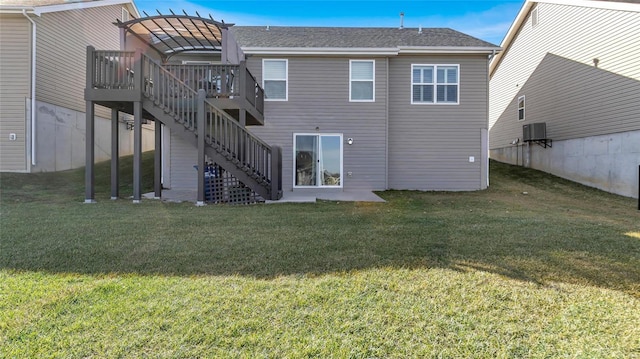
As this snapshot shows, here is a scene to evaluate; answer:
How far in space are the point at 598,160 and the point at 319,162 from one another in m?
9.24

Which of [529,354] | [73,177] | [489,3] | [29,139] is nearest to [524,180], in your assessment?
[489,3]

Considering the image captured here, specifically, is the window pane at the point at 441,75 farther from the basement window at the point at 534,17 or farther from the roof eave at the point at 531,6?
the basement window at the point at 534,17

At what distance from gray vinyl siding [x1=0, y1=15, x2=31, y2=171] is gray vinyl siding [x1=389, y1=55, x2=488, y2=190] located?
11755mm

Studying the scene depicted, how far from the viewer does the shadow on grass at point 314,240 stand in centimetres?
325

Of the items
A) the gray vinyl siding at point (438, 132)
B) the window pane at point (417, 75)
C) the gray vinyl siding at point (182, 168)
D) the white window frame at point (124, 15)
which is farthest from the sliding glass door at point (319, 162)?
the white window frame at point (124, 15)

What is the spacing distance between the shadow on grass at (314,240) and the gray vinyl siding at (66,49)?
6.33 meters

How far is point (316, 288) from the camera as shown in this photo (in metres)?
2.75

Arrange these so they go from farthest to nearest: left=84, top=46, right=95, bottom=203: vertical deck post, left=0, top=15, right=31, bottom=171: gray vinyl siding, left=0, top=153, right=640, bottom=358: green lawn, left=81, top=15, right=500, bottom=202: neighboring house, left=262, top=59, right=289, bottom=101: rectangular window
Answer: left=262, top=59, right=289, bottom=101: rectangular window → left=81, top=15, right=500, bottom=202: neighboring house → left=0, top=15, right=31, bottom=171: gray vinyl siding → left=84, top=46, right=95, bottom=203: vertical deck post → left=0, top=153, right=640, bottom=358: green lawn

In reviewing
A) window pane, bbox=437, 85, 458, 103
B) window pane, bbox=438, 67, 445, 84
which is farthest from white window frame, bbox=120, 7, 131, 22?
window pane, bbox=437, 85, 458, 103

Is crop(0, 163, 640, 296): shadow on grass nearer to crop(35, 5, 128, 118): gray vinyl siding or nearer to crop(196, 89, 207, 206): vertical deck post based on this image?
crop(196, 89, 207, 206): vertical deck post

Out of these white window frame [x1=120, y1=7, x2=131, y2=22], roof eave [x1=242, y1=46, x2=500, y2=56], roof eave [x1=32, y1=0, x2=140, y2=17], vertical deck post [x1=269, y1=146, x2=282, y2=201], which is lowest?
vertical deck post [x1=269, y1=146, x2=282, y2=201]

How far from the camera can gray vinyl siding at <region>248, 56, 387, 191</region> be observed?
1095 centimetres

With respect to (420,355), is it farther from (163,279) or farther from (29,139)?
(29,139)

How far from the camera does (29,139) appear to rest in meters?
10.7
